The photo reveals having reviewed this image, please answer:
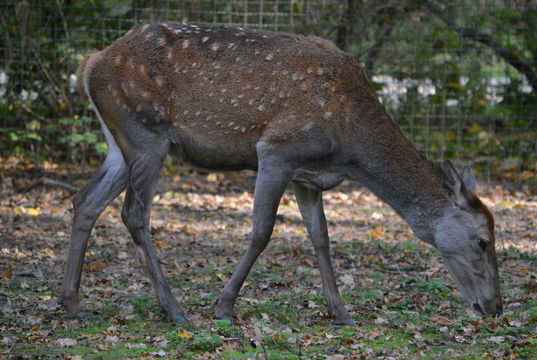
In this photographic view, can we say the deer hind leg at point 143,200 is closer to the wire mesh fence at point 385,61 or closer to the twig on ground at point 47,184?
the twig on ground at point 47,184

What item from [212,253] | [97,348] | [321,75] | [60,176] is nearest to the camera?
[97,348]

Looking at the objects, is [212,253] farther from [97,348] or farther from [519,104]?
[519,104]

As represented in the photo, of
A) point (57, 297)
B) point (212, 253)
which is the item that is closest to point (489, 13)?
point (212, 253)

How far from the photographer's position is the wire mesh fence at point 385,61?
39.9ft

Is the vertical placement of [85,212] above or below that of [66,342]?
above

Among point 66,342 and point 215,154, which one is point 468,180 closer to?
point 215,154

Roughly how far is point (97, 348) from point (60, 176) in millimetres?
7528

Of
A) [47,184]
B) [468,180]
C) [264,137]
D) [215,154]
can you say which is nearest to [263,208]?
[264,137]

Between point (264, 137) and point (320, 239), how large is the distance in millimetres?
936

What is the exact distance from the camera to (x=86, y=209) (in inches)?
252

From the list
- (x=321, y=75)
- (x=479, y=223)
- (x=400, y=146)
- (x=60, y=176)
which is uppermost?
(x=321, y=75)

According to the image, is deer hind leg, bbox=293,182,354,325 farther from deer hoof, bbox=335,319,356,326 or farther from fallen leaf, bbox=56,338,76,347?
fallen leaf, bbox=56,338,76,347

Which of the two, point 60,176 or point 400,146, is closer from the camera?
point 400,146

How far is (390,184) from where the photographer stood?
21.0ft
